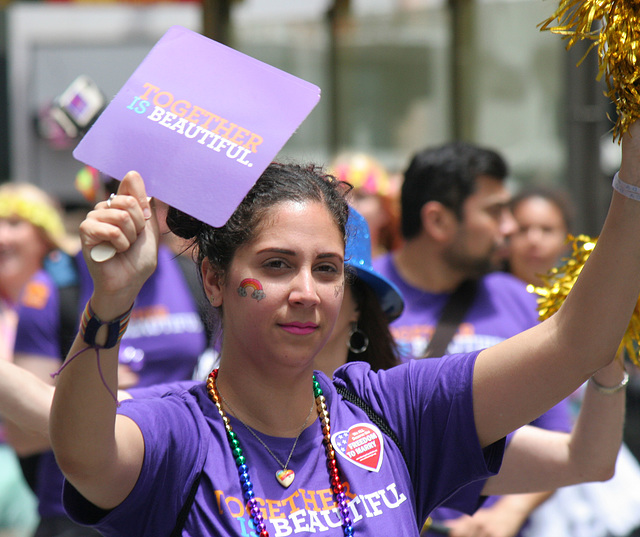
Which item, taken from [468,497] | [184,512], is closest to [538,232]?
[468,497]

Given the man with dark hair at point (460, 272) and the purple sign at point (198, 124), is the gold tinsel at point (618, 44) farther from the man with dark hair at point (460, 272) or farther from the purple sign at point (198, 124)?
the man with dark hair at point (460, 272)

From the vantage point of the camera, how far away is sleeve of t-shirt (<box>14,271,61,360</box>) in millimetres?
3428

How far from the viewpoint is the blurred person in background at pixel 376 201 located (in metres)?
5.27

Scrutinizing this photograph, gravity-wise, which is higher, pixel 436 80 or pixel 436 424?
pixel 436 80

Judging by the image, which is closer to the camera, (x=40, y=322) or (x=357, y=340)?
(x=357, y=340)

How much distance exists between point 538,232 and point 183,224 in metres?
3.23

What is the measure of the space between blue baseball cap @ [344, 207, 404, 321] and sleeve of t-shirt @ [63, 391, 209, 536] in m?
0.81

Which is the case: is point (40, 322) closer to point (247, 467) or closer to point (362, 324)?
point (362, 324)

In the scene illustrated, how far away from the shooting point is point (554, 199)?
4887 mm

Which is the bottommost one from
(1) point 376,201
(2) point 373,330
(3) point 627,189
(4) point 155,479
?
(4) point 155,479

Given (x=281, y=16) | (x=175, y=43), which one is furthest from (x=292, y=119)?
(x=281, y=16)

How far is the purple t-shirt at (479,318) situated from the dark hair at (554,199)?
1401 mm

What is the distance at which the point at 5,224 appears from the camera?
5.19m

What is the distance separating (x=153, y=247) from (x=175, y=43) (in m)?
0.46
